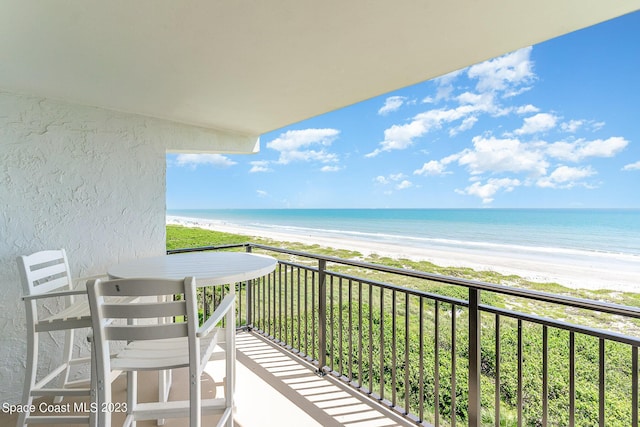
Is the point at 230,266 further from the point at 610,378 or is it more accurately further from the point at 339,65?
the point at 610,378

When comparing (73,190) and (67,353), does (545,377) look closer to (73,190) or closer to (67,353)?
(67,353)

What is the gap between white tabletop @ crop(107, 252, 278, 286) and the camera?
5.80 feet

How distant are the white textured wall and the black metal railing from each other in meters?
1.14

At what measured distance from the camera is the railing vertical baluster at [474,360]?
1590 millimetres

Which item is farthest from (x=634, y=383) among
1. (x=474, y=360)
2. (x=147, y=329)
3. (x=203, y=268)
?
(x=203, y=268)

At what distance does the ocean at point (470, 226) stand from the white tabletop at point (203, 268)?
1593cm

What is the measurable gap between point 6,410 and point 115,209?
4.90 feet

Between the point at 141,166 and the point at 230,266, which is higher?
the point at 141,166

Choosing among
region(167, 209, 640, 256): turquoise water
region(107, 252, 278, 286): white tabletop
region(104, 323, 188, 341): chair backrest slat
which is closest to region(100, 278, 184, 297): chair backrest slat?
region(104, 323, 188, 341): chair backrest slat

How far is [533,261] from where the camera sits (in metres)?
13.1

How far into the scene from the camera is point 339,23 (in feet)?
4.86

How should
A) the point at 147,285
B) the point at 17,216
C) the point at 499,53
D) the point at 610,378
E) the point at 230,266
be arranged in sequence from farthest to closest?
1. the point at 610,378
2. the point at 17,216
3. the point at 230,266
4. the point at 499,53
5. the point at 147,285

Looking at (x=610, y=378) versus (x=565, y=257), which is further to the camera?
(x=565, y=257)

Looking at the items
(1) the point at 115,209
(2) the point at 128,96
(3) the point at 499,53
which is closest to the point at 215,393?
(1) the point at 115,209
